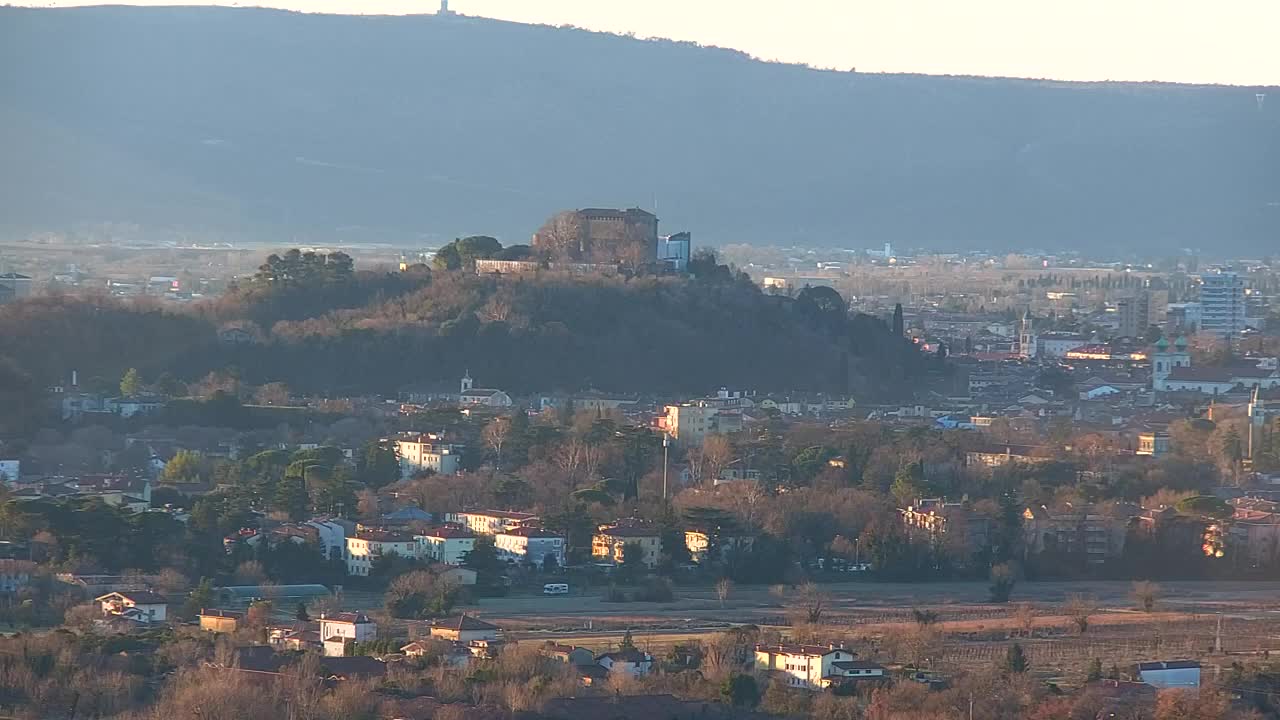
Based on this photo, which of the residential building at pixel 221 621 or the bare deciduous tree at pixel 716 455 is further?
the bare deciduous tree at pixel 716 455

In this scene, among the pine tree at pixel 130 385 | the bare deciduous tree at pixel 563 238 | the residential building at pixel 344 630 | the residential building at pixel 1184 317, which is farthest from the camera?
the residential building at pixel 1184 317

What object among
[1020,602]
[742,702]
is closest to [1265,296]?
[1020,602]

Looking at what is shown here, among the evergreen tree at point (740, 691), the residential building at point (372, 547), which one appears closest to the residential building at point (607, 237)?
the residential building at point (372, 547)

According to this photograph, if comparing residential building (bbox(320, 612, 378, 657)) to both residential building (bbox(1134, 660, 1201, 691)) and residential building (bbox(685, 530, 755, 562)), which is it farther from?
residential building (bbox(685, 530, 755, 562))

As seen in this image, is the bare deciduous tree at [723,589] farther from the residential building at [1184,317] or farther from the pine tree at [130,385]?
the residential building at [1184,317]

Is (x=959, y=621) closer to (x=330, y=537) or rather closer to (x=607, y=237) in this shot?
(x=330, y=537)

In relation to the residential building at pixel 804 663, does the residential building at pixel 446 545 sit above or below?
above
